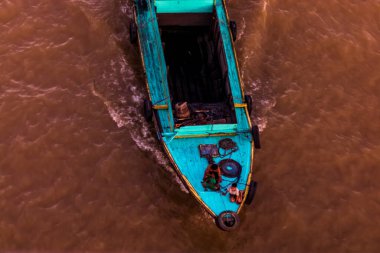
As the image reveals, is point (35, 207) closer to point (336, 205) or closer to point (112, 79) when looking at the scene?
point (112, 79)

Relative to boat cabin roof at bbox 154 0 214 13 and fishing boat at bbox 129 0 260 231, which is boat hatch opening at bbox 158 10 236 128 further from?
boat cabin roof at bbox 154 0 214 13

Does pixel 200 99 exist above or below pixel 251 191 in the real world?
above

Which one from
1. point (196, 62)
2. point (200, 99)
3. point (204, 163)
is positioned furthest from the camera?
point (196, 62)

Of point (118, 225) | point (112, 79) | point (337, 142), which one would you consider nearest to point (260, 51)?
point (337, 142)

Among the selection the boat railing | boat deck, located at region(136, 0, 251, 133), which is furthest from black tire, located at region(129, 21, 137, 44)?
the boat railing

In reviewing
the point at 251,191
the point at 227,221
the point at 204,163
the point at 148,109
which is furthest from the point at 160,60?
the point at 227,221

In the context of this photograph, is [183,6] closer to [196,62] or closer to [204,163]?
[196,62]

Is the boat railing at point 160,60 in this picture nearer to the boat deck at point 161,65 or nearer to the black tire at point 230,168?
the boat deck at point 161,65
